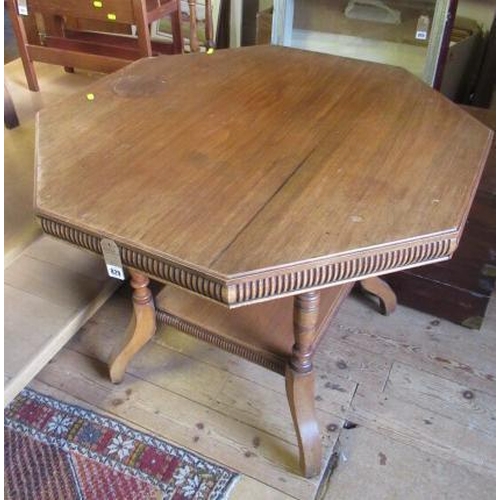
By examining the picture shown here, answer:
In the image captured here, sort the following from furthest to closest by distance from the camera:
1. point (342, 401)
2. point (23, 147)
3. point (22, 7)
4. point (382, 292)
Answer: point (22, 7)
point (23, 147)
point (382, 292)
point (342, 401)

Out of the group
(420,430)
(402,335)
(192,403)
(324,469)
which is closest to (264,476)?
(324,469)

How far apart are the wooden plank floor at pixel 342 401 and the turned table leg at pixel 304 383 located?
0.07 meters

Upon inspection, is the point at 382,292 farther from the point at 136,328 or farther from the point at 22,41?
the point at 22,41

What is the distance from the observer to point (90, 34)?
7.95ft

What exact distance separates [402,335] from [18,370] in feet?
3.12

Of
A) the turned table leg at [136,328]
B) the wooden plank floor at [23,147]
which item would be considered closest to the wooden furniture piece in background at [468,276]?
the turned table leg at [136,328]

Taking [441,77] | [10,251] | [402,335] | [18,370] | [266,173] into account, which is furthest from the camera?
[441,77]

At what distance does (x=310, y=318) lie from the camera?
868 millimetres

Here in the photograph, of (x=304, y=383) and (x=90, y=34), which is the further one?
(x=90, y=34)

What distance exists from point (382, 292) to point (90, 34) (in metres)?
1.93

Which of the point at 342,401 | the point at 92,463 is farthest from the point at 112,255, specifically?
the point at 342,401

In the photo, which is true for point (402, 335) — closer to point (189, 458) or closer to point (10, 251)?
point (189, 458)

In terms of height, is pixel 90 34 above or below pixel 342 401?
above

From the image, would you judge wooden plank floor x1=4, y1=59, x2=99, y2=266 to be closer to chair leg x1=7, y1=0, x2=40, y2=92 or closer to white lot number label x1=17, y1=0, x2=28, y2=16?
chair leg x1=7, y1=0, x2=40, y2=92
